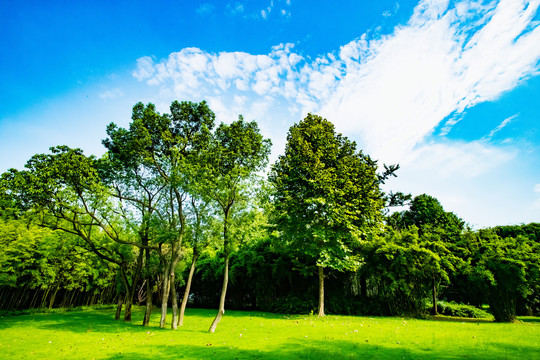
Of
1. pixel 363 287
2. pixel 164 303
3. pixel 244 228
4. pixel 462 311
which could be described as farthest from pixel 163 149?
pixel 462 311

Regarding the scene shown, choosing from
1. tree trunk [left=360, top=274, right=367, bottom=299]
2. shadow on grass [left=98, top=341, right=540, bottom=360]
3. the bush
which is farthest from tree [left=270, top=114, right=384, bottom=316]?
the bush

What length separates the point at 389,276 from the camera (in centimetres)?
1809

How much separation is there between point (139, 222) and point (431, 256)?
801 inches

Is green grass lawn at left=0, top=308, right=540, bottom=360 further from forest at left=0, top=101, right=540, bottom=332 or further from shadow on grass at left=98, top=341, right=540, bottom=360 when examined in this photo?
forest at left=0, top=101, right=540, bottom=332

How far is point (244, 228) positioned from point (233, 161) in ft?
13.9

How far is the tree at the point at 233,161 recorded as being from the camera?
45.3 feet

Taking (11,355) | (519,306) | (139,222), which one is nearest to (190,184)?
(139,222)

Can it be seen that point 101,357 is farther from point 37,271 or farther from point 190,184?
point 37,271

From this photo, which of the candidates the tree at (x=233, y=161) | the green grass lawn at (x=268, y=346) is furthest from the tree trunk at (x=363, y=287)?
the tree at (x=233, y=161)

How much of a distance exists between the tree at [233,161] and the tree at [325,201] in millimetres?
3819

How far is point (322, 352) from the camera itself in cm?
789

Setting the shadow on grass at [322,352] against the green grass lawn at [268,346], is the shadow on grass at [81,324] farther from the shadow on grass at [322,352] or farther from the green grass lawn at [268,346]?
the shadow on grass at [322,352]

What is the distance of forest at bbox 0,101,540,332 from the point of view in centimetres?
1439

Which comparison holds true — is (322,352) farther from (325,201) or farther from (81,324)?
(81,324)
